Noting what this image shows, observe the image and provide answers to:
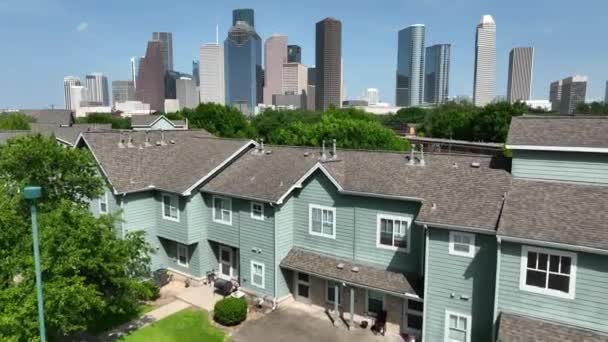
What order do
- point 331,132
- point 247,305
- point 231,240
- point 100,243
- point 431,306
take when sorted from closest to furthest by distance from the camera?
point 100,243 → point 431,306 → point 247,305 → point 231,240 → point 331,132

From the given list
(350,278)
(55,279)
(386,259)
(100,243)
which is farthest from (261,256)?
(55,279)

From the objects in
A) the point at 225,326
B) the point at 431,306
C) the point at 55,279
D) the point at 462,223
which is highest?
the point at 462,223

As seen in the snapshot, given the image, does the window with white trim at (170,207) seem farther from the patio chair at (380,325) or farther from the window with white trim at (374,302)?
the patio chair at (380,325)

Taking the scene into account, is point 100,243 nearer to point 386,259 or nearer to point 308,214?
point 308,214

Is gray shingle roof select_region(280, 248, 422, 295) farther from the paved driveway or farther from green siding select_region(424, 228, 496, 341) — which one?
the paved driveway

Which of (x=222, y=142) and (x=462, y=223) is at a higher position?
(x=222, y=142)
